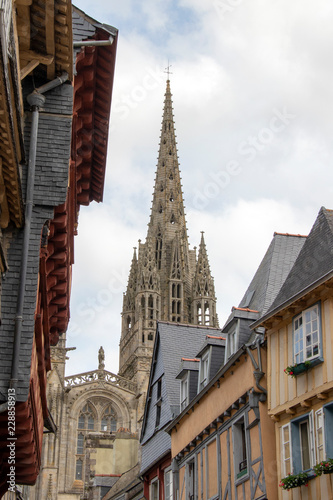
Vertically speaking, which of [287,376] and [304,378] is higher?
[287,376]

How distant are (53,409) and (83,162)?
4952 cm

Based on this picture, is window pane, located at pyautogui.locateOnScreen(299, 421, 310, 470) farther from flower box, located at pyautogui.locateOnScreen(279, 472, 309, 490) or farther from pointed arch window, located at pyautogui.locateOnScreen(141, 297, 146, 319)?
pointed arch window, located at pyautogui.locateOnScreen(141, 297, 146, 319)

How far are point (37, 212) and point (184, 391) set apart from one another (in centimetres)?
952

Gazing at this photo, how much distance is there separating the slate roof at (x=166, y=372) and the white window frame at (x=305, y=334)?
28.8 feet

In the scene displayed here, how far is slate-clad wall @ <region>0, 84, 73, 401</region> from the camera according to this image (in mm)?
11539

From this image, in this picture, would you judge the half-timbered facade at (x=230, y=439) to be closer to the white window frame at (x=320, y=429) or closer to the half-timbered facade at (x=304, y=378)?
the half-timbered facade at (x=304, y=378)

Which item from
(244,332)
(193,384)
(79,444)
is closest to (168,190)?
(79,444)

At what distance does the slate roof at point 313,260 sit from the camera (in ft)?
46.4

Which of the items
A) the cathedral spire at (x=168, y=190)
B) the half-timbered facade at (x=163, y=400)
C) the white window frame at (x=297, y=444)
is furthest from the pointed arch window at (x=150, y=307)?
the white window frame at (x=297, y=444)

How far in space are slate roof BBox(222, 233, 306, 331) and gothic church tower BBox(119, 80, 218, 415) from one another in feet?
164

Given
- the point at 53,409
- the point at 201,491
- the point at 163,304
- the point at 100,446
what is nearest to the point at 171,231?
the point at 163,304

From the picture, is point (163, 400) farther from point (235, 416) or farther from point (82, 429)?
point (82, 429)

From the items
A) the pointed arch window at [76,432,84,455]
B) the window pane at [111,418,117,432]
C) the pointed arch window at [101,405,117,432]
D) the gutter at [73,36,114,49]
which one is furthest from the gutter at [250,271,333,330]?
the pointed arch window at [101,405,117,432]

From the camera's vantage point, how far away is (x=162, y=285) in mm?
82062
